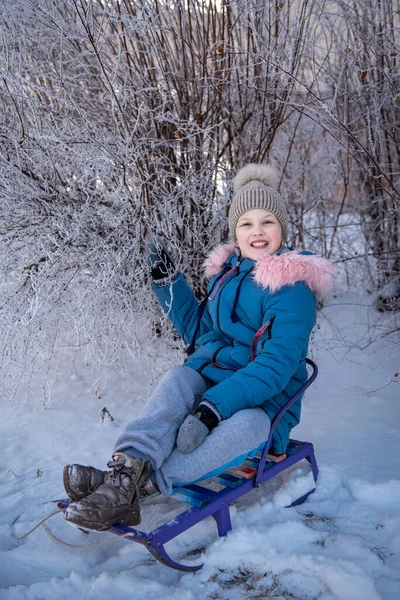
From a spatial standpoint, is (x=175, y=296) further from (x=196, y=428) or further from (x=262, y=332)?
(x=196, y=428)

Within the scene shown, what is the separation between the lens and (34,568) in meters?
1.91

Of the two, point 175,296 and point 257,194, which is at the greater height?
point 257,194

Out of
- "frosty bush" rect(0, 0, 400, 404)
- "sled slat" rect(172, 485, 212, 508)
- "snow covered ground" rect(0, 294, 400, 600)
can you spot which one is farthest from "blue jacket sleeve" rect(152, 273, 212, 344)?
"sled slat" rect(172, 485, 212, 508)

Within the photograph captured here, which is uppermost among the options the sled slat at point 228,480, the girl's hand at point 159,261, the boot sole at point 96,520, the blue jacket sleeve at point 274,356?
the girl's hand at point 159,261

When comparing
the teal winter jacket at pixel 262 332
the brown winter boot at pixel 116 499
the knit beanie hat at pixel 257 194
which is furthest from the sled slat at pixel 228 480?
the knit beanie hat at pixel 257 194

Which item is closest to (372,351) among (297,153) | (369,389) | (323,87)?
(369,389)

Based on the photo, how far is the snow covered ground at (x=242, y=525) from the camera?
1.74 m

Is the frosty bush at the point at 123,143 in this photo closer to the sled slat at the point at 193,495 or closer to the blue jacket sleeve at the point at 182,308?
the blue jacket sleeve at the point at 182,308

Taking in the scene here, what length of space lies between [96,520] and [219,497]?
1.45 feet

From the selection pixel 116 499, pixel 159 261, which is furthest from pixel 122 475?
pixel 159 261

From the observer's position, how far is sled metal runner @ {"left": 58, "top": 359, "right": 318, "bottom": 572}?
5.80ft

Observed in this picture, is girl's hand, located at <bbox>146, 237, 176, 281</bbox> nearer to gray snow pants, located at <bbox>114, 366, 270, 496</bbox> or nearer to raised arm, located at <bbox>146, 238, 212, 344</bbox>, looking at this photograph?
raised arm, located at <bbox>146, 238, 212, 344</bbox>

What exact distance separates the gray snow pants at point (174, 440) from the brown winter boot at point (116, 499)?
0.04 metres

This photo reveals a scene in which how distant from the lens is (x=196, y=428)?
195cm
